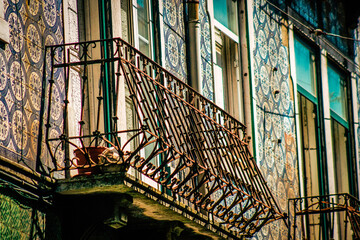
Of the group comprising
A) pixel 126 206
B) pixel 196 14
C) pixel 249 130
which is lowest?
pixel 126 206

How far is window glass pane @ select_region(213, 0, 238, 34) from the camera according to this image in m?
13.1

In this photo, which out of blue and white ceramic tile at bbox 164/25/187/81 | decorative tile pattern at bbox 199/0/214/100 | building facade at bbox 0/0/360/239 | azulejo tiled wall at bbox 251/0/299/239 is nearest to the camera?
building facade at bbox 0/0/360/239

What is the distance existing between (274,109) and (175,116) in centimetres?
439

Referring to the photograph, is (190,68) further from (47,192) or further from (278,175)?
(47,192)

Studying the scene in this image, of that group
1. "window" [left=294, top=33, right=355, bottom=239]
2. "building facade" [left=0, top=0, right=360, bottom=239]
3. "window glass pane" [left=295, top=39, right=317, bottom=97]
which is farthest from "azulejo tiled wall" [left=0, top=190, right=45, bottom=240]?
"window glass pane" [left=295, top=39, right=317, bottom=97]

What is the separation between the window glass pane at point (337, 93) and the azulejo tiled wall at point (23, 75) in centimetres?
820

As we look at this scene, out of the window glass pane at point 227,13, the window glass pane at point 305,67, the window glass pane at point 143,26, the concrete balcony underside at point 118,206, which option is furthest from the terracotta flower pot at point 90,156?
the window glass pane at point 305,67

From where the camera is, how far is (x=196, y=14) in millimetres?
12070

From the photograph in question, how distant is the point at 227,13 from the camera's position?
13492mm

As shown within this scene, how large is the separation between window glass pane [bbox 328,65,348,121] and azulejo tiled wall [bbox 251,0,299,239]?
6.36 ft

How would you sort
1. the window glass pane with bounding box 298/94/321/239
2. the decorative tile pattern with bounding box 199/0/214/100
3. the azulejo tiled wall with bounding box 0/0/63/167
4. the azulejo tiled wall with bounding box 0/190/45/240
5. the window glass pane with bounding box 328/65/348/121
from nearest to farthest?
the azulejo tiled wall with bounding box 0/190/45/240 → the azulejo tiled wall with bounding box 0/0/63/167 → the decorative tile pattern with bounding box 199/0/214/100 → the window glass pane with bounding box 298/94/321/239 → the window glass pane with bounding box 328/65/348/121

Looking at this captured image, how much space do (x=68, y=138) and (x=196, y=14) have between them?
3.82 m

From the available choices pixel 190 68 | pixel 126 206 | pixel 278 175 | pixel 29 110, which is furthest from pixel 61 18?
pixel 278 175

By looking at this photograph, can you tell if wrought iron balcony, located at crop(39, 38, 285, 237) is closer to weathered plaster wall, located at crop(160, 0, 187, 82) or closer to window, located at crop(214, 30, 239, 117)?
weathered plaster wall, located at crop(160, 0, 187, 82)
